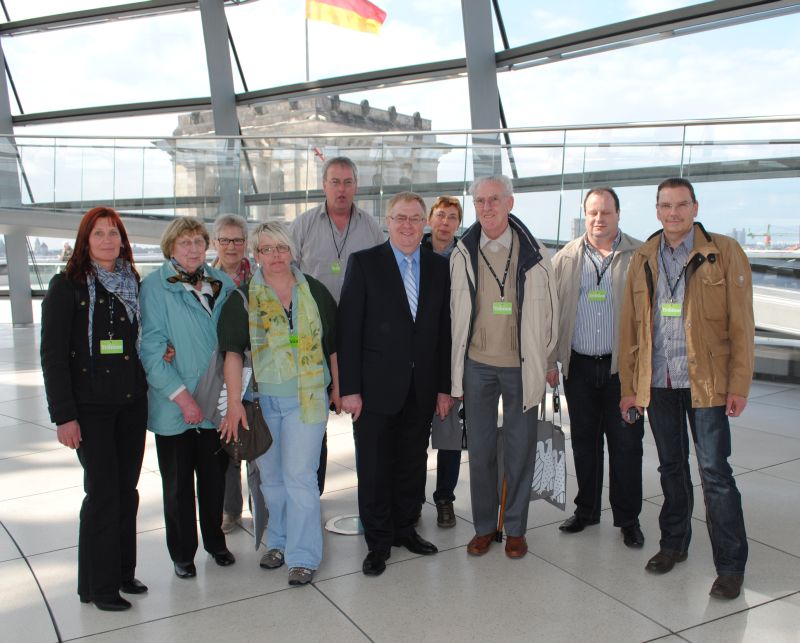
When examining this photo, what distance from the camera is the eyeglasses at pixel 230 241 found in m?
3.29

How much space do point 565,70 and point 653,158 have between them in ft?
11.3

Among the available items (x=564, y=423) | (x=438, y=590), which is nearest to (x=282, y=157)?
(x=564, y=423)

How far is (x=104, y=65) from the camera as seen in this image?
41.2 feet

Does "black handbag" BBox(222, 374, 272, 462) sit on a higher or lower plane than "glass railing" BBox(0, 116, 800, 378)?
lower

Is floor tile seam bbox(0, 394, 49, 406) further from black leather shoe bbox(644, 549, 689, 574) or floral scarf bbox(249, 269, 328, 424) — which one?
black leather shoe bbox(644, 549, 689, 574)

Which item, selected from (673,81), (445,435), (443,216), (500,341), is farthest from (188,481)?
(673,81)

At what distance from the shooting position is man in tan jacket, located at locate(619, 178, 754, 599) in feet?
8.87

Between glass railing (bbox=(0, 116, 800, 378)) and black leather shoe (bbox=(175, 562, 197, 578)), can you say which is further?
glass railing (bbox=(0, 116, 800, 378))

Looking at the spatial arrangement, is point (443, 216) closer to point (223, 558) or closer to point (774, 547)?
point (223, 558)

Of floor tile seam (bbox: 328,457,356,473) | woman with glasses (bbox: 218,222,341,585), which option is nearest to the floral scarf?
woman with glasses (bbox: 218,222,341,585)

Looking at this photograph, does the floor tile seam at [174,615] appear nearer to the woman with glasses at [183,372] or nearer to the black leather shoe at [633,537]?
the woman with glasses at [183,372]

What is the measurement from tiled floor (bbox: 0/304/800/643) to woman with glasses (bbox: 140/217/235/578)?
0.28m

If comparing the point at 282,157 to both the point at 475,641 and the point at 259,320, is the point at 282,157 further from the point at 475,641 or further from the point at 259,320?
the point at 475,641

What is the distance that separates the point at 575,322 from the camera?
3258 mm
